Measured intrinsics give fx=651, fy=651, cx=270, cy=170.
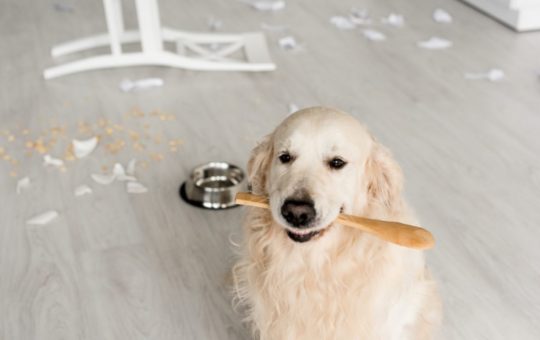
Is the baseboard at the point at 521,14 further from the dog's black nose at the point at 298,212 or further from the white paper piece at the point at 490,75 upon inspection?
the dog's black nose at the point at 298,212

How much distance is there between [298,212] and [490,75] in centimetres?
242

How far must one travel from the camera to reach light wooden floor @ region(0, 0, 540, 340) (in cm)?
198

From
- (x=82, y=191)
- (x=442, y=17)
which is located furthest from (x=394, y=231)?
(x=442, y=17)

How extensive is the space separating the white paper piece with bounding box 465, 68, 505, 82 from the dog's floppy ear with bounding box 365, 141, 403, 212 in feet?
6.95

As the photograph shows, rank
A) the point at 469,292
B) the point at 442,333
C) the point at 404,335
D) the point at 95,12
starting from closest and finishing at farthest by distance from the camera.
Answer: the point at 404,335 < the point at 442,333 < the point at 469,292 < the point at 95,12

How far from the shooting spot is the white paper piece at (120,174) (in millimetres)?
2613

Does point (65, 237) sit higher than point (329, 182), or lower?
lower

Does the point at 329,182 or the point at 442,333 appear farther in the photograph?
the point at 442,333

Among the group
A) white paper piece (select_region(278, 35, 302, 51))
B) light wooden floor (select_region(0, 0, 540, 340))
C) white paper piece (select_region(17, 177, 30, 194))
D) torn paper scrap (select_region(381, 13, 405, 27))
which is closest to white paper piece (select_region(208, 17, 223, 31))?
light wooden floor (select_region(0, 0, 540, 340))

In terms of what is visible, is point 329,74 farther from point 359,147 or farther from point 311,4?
point 359,147

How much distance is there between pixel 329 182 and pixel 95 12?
3.38m

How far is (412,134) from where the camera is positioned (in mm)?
2938

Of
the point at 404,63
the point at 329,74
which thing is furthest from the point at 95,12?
the point at 404,63

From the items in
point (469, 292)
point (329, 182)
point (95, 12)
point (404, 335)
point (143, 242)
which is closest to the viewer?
point (329, 182)
